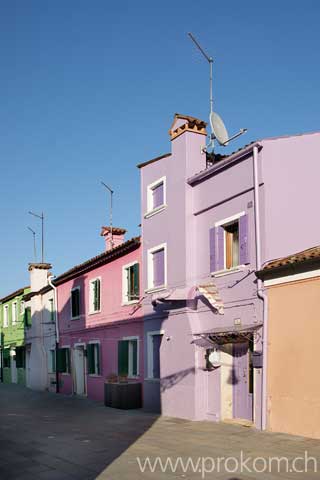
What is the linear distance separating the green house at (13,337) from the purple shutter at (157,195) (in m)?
18.9

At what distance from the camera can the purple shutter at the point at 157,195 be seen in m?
19.8

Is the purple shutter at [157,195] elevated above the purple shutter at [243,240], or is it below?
above

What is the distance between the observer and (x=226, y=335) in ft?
50.6

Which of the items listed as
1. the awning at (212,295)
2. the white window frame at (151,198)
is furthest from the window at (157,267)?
the awning at (212,295)

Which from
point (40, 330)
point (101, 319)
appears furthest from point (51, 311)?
point (101, 319)

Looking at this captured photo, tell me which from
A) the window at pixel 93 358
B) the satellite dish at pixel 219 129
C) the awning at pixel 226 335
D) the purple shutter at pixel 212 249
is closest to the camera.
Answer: the awning at pixel 226 335

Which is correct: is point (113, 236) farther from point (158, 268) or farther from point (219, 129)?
point (219, 129)

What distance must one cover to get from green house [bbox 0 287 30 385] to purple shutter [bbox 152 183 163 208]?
18891 millimetres

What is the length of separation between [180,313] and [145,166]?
588 cm

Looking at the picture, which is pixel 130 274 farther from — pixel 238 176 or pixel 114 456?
pixel 114 456

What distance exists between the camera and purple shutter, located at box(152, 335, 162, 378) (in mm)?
19297

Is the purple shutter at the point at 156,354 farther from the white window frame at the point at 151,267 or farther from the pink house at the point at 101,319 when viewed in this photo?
the white window frame at the point at 151,267

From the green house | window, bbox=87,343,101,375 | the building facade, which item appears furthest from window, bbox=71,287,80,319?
the green house

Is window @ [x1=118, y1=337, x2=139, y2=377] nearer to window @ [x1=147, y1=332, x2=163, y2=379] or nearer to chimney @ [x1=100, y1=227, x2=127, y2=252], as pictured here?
window @ [x1=147, y1=332, x2=163, y2=379]
